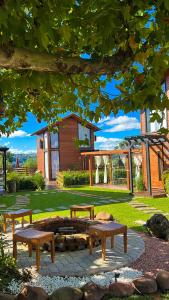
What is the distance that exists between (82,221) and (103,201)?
24.4 ft

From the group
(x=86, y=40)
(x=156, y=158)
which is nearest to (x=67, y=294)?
(x=86, y=40)

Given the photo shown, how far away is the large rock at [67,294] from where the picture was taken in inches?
174

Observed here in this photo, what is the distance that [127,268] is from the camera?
5.95m

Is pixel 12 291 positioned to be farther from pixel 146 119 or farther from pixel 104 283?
pixel 146 119

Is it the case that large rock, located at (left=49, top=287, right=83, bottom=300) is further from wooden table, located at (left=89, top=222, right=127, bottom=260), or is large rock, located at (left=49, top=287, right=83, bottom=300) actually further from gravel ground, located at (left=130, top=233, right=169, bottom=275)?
wooden table, located at (left=89, top=222, right=127, bottom=260)

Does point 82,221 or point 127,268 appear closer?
point 127,268

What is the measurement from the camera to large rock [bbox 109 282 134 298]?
469 centimetres

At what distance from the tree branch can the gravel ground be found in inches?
138

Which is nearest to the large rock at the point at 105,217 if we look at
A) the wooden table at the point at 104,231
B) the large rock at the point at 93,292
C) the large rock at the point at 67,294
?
the wooden table at the point at 104,231

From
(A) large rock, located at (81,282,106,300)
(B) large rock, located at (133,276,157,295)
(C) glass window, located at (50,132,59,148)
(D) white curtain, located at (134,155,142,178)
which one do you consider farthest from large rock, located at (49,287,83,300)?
(C) glass window, located at (50,132,59,148)

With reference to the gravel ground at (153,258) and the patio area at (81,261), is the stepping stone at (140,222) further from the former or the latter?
the patio area at (81,261)

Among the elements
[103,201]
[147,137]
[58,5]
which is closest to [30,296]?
[58,5]

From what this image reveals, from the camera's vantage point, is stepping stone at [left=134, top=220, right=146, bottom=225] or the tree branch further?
stepping stone at [left=134, top=220, right=146, bottom=225]

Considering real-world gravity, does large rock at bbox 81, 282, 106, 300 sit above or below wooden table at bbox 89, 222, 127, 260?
below
